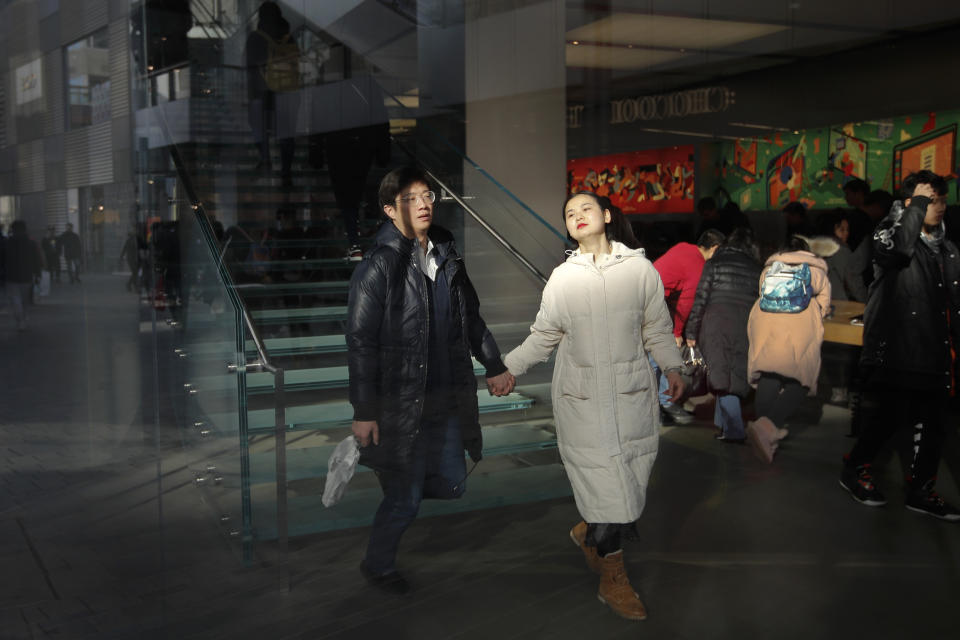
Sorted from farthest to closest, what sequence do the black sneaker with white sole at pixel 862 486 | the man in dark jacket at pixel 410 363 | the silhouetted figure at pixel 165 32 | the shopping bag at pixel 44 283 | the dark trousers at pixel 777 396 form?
the silhouetted figure at pixel 165 32 < the dark trousers at pixel 777 396 < the shopping bag at pixel 44 283 < the black sneaker with white sole at pixel 862 486 < the man in dark jacket at pixel 410 363

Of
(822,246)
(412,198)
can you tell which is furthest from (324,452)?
(822,246)

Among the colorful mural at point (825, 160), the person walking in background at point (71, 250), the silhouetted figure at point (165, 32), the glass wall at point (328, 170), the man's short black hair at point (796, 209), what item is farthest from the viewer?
the colorful mural at point (825, 160)

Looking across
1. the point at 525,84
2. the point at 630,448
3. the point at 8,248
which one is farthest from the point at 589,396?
the point at 525,84

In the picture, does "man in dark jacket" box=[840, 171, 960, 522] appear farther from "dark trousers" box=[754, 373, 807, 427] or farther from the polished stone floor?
"dark trousers" box=[754, 373, 807, 427]

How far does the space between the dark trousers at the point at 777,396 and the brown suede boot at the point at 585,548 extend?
225 cm

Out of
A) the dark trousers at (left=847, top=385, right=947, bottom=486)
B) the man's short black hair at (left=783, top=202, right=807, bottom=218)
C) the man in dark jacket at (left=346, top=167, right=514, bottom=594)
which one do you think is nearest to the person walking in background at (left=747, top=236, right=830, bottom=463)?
the dark trousers at (left=847, top=385, right=947, bottom=486)

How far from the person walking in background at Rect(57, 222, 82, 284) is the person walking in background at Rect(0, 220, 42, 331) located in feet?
0.65

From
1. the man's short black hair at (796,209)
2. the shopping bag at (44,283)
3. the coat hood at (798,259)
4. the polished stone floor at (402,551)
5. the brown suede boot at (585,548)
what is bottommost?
the polished stone floor at (402,551)

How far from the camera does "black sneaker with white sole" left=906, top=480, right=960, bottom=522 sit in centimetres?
452

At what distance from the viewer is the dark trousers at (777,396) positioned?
5.74 meters

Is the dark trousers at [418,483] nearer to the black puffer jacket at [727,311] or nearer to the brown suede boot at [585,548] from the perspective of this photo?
the brown suede boot at [585,548]

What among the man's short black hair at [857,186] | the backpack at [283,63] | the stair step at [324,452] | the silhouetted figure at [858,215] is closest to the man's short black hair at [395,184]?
the stair step at [324,452]

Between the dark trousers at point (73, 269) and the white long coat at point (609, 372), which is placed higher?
the dark trousers at point (73, 269)

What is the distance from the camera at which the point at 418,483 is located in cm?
365
